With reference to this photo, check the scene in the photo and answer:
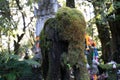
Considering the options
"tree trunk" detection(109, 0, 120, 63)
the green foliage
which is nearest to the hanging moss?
the green foliage

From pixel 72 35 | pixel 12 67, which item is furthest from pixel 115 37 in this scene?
pixel 72 35

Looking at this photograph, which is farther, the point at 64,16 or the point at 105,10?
the point at 105,10

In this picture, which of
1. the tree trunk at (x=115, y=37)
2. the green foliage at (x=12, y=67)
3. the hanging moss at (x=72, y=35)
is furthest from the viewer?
the tree trunk at (x=115, y=37)

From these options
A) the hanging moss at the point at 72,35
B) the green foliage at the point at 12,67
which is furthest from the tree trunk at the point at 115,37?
the hanging moss at the point at 72,35

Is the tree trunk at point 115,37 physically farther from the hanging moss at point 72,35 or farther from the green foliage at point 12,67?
the hanging moss at point 72,35

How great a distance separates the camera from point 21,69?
7.85 metres

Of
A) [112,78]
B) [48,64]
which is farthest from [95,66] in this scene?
[48,64]

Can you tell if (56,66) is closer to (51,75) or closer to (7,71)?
(51,75)

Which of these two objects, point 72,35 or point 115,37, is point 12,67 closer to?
point 72,35

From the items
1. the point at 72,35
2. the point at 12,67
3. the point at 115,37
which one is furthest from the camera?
A: the point at 115,37

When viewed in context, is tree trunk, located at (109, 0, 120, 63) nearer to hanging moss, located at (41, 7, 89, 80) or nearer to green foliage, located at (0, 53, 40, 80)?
green foliage, located at (0, 53, 40, 80)

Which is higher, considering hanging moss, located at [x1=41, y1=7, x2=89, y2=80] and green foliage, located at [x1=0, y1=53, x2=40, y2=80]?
hanging moss, located at [x1=41, y1=7, x2=89, y2=80]

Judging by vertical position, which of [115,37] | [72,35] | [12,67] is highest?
[72,35]

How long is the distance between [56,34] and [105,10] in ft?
30.3
